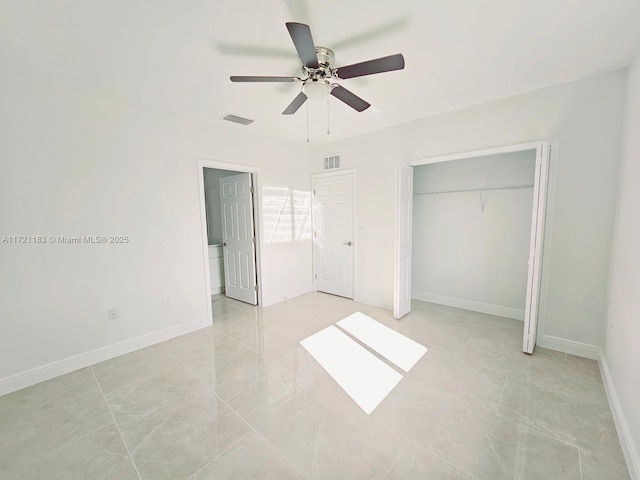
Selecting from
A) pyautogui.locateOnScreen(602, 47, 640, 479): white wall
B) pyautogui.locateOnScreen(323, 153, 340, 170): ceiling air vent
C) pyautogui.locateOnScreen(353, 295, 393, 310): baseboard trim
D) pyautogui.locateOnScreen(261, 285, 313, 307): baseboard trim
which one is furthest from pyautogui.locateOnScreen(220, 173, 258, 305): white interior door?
pyautogui.locateOnScreen(602, 47, 640, 479): white wall

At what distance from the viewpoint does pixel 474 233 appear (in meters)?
3.90

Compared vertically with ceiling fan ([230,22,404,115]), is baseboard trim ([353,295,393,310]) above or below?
below

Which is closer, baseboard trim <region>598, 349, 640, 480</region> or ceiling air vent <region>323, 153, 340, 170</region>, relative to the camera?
baseboard trim <region>598, 349, 640, 480</region>

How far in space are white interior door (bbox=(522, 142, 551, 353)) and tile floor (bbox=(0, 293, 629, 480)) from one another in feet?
0.97

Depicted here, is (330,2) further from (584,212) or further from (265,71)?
(584,212)

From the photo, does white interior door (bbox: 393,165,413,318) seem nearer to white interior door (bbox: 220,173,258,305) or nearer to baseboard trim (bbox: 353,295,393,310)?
baseboard trim (bbox: 353,295,393,310)

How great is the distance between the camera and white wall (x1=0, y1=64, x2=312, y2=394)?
228cm

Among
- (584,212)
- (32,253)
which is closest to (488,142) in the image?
(584,212)

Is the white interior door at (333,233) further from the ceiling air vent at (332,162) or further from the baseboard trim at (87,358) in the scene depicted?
the baseboard trim at (87,358)

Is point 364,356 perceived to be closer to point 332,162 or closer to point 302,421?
point 302,421

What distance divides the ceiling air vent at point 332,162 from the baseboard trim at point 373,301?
88.7 inches

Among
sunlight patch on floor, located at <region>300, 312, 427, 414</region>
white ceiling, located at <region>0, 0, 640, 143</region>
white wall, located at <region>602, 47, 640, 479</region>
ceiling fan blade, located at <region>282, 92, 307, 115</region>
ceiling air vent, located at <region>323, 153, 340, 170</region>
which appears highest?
white ceiling, located at <region>0, 0, 640, 143</region>


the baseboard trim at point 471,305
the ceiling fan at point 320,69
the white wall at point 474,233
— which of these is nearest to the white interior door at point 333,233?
the white wall at point 474,233

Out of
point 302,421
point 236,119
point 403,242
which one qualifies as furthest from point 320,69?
point 302,421
